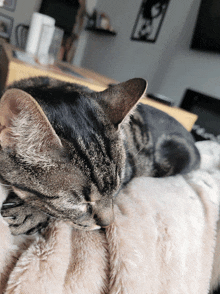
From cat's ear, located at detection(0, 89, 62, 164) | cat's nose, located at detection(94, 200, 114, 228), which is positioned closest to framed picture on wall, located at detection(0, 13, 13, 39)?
cat's ear, located at detection(0, 89, 62, 164)

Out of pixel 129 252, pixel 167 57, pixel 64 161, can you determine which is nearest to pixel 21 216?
pixel 64 161

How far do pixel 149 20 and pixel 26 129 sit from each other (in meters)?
2.91

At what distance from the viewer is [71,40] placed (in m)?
4.14

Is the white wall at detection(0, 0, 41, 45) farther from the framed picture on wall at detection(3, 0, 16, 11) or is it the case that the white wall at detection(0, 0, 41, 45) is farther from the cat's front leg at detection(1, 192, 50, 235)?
the cat's front leg at detection(1, 192, 50, 235)

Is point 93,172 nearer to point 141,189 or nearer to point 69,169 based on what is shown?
point 69,169

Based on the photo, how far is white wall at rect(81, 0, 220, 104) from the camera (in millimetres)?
2092

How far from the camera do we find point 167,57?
2484 millimetres

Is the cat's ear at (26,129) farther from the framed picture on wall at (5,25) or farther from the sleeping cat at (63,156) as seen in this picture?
the framed picture on wall at (5,25)

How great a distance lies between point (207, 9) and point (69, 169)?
2.30 metres

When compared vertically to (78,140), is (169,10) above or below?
above

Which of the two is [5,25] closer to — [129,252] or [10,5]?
[10,5]

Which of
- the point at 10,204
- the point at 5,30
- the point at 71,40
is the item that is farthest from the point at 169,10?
the point at 5,30

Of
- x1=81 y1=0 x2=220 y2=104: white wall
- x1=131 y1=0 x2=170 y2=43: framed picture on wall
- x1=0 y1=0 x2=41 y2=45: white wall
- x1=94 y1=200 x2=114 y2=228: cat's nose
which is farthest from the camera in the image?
x1=0 y1=0 x2=41 y2=45: white wall

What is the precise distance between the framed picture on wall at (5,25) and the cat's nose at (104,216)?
14.9 ft
